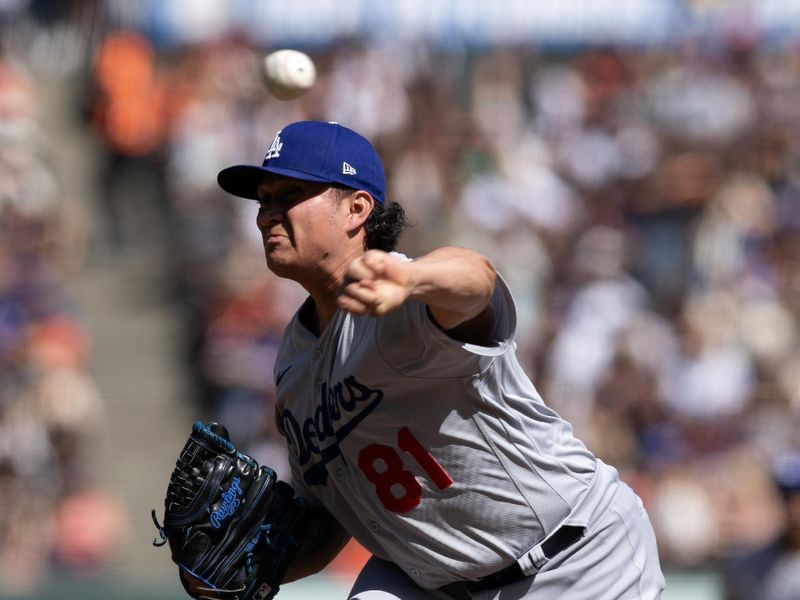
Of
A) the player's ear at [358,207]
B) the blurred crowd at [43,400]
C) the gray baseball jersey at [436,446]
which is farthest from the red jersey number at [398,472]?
the blurred crowd at [43,400]

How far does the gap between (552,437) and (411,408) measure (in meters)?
0.42

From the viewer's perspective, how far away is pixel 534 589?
10.5ft

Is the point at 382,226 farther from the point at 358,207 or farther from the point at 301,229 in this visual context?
the point at 301,229

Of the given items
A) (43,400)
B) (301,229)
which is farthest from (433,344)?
(43,400)

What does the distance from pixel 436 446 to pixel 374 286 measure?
781 millimetres

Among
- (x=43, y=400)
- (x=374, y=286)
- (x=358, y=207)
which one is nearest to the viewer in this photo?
(x=374, y=286)

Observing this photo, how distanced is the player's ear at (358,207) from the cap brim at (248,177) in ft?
0.35

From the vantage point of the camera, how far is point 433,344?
2869 mm

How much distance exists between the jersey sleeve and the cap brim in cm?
47

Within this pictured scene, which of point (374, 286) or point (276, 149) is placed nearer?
point (374, 286)

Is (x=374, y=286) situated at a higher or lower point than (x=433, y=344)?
higher

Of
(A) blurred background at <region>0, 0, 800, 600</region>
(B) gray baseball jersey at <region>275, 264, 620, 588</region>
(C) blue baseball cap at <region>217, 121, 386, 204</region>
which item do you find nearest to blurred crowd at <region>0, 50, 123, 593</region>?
(A) blurred background at <region>0, 0, 800, 600</region>

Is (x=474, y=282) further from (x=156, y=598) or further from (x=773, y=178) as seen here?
(x=773, y=178)

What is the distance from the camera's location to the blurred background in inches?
282
